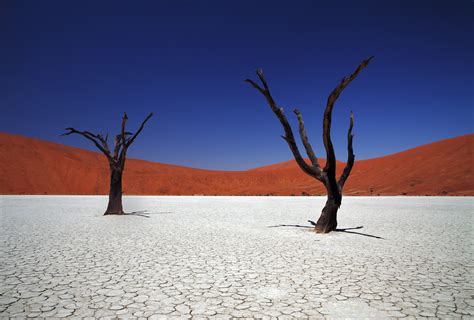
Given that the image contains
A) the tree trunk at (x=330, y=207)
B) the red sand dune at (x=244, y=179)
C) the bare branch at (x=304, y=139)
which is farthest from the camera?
the red sand dune at (x=244, y=179)

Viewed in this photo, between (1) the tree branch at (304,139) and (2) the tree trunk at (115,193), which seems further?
(2) the tree trunk at (115,193)

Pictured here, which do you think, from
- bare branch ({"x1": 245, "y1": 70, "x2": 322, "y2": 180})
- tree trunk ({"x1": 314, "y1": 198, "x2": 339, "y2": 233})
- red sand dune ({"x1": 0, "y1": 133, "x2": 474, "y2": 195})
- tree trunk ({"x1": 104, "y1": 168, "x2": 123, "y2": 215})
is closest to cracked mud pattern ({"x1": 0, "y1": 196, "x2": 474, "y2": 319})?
tree trunk ({"x1": 314, "y1": 198, "x2": 339, "y2": 233})

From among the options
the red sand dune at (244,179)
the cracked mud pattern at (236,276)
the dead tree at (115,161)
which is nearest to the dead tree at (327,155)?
the cracked mud pattern at (236,276)

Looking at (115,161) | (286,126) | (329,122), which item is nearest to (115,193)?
(115,161)

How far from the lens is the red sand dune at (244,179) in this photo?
3778 centimetres

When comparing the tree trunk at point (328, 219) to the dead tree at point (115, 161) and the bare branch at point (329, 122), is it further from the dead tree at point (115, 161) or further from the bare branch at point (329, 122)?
the dead tree at point (115, 161)

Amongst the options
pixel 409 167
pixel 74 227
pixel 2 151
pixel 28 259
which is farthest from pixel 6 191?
pixel 409 167

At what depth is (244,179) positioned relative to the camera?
61.3 meters

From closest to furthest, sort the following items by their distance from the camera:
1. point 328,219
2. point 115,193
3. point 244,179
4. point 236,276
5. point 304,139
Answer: point 236,276 < point 328,219 < point 304,139 < point 115,193 < point 244,179

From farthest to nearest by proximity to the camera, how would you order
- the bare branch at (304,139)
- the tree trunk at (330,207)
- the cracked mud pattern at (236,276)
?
the bare branch at (304,139) < the tree trunk at (330,207) < the cracked mud pattern at (236,276)

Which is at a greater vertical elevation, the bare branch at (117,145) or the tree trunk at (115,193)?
the bare branch at (117,145)

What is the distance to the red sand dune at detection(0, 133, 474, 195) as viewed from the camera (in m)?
37.8

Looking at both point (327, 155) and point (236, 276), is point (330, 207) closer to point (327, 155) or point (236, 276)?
point (327, 155)

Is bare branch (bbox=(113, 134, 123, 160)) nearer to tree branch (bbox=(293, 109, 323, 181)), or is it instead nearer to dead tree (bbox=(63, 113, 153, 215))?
dead tree (bbox=(63, 113, 153, 215))
